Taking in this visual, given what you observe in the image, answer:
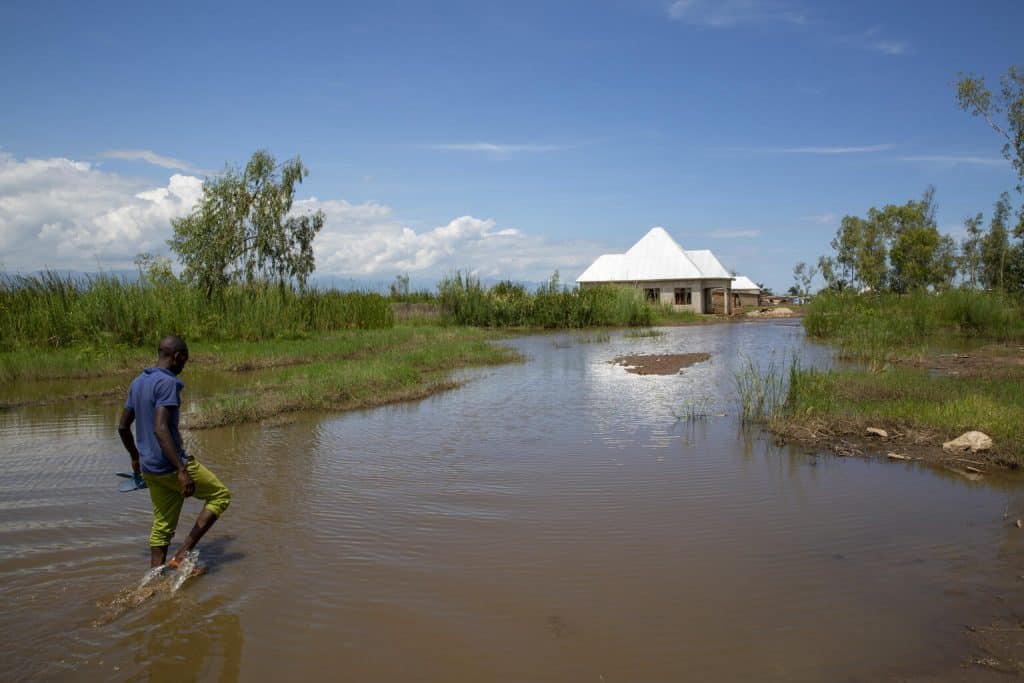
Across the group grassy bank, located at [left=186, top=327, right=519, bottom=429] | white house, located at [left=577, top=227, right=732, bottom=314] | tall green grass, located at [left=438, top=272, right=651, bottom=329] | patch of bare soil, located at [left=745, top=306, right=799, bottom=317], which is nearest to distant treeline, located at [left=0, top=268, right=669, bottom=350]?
grassy bank, located at [left=186, top=327, right=519, bottom=429]

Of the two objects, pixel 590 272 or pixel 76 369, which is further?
pixel 590 272

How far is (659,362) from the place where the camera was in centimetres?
1593

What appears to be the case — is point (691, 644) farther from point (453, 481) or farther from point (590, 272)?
point (590, 272)

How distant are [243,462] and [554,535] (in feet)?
12.2

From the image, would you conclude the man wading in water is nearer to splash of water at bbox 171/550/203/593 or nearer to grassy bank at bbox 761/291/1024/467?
splash of water at bbox 171/550/203/593

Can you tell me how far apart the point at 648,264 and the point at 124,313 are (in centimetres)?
3068

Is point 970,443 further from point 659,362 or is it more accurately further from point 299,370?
point 299,370

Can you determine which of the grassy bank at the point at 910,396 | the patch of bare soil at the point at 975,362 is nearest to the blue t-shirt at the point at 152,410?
the grassy bank at the point at 910,396

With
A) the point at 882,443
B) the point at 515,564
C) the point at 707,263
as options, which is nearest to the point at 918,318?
the point at 882,443

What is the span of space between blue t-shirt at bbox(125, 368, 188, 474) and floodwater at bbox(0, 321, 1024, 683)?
81cm

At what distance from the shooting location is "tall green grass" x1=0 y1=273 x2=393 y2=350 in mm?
16266

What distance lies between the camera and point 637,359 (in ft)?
55.3

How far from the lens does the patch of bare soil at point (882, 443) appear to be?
21.7 ft

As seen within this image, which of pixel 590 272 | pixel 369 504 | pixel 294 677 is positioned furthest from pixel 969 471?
pixel 590 272
